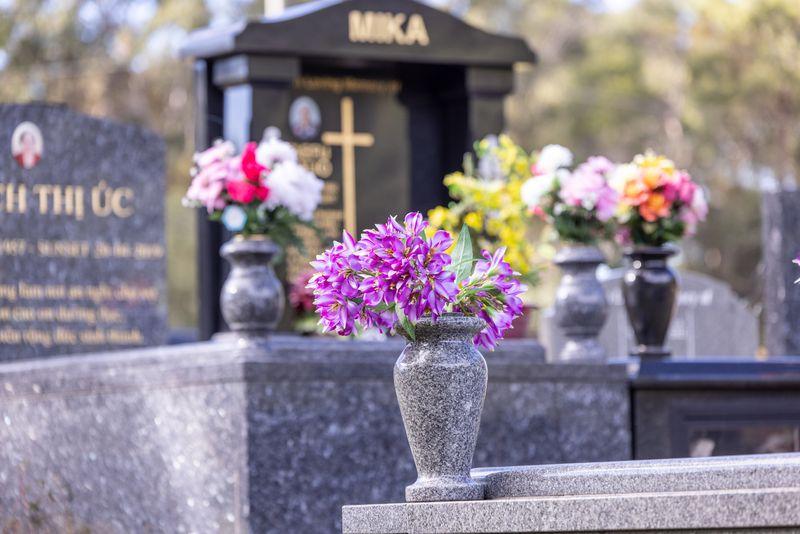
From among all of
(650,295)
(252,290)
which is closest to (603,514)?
(252,290)

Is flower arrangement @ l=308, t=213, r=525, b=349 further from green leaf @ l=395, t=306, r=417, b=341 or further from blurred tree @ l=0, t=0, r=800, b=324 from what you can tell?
blurred tree @ l=0, t=0, r=800, b=324

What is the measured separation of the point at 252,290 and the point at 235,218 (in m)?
0.43

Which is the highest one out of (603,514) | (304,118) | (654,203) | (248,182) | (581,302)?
(304,118)

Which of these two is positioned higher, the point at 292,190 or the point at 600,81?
the point at 600,81

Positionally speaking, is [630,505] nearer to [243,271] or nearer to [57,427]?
[243,271]

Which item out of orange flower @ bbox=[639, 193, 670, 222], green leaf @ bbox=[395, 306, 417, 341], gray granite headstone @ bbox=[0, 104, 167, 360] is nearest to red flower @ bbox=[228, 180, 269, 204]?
orange flower @ bbox=[639, 193, 670, 222]

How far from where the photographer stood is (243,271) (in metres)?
7.52

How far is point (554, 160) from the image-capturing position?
8.38 metres

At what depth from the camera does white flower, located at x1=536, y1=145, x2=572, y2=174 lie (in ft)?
27.5

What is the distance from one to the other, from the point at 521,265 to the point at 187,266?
2091 cm

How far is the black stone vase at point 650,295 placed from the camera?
8445 millimetres

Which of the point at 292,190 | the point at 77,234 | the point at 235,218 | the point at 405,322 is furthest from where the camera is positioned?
the point at 77,234

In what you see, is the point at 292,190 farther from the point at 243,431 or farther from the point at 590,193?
the point at 590,193

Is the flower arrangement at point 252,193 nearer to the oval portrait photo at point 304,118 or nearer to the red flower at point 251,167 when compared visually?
the red flower at point 251,167
